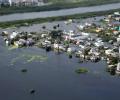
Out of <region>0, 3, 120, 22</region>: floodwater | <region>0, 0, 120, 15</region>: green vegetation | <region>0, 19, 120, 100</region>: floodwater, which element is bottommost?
<region>0, 19, 120, 100</region>: floodwater

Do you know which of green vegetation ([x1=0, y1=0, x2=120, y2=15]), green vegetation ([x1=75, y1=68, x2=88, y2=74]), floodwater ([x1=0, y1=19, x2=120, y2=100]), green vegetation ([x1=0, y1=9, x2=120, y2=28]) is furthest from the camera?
green vegetation ([x1=0, y1=0, x2=120, y2=15])

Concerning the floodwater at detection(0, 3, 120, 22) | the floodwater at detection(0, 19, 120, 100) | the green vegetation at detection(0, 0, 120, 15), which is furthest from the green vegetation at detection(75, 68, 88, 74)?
the green vegetation at detection(0, 0, 120, 15)

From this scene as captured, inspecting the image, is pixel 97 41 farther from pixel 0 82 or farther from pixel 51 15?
pixel 51 15

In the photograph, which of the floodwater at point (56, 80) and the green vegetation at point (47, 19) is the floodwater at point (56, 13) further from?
the floodwater at point (56, 80)

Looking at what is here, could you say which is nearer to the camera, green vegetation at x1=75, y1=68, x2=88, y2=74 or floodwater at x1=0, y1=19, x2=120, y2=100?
floodwater at x1=0, y1=19, x2=120, y2=100

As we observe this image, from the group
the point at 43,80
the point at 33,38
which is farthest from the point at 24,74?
the point at 33,38

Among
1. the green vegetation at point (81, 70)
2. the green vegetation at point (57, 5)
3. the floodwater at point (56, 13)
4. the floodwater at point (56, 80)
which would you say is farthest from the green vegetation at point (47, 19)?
the green vegetation at point (81, 70)

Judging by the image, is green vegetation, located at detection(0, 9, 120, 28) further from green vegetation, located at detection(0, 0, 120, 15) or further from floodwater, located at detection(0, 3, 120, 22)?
green vegetation, located at detection(0, 0, 120, 15)

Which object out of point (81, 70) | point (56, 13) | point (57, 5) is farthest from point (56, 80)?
point (57, 5)
